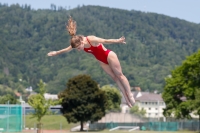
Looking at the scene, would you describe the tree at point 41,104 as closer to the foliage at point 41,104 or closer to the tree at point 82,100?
the foliage at point 41,104

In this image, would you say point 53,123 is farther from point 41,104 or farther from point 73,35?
point 73,35

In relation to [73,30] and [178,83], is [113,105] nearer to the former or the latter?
[178,83]

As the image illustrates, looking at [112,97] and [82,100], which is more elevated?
[112,97]

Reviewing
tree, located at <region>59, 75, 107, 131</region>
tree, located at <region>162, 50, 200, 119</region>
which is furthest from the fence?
tree, located at <region>162, 50, 200, 119</region>

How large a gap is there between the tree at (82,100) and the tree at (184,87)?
1072 centimetres

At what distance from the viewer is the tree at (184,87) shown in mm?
85375

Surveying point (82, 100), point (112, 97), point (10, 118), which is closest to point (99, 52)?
point (10, 118)

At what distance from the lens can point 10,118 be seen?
201 feet

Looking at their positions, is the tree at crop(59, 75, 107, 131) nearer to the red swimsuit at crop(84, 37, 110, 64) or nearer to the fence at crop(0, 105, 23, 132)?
the fence at crop(0, 105, 23, 132)

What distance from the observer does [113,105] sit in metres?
141

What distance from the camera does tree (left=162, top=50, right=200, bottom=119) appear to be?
8538 centimetres

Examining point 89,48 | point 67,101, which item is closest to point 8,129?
point 67,101

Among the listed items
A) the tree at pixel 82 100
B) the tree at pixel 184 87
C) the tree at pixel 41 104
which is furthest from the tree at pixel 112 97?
the tree at pixel 41 104

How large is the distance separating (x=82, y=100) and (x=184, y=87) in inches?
620
